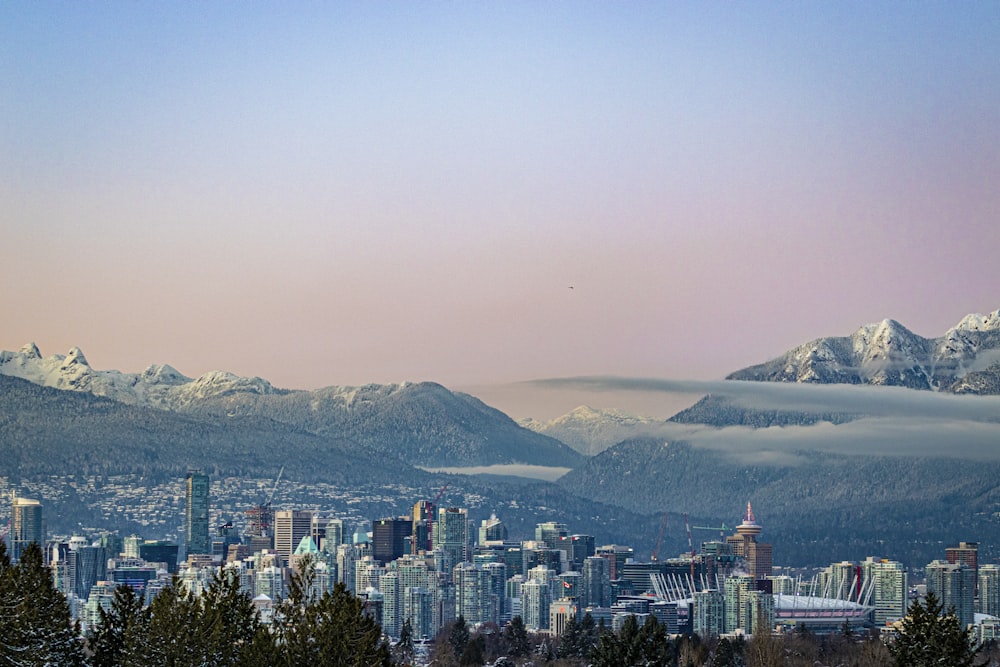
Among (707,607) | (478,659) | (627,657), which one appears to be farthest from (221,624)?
(707,607)

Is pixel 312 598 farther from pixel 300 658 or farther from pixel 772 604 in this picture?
pixel 772 604

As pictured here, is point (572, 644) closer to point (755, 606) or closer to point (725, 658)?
point (725, 658)

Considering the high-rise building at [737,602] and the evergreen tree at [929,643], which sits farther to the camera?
the high-rise building at [737,602]

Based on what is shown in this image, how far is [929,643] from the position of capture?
48094mm

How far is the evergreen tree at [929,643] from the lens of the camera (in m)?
47.9

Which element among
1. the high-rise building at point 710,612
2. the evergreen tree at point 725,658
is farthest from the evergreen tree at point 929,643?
the high-rise building at point 710,612

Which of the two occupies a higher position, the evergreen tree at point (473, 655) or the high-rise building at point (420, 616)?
the evergreen tree at point (473, 655)

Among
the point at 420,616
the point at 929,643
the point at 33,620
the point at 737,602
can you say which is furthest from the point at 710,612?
the point at 33,620

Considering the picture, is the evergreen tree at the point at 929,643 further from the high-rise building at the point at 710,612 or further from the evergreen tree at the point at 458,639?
the high-rise building at the point at 710,612

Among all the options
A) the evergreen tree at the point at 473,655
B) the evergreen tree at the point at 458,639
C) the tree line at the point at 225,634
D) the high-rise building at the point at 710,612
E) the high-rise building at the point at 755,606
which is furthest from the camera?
the high-rise building at the point at 710,612

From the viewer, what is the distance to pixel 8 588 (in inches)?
1848

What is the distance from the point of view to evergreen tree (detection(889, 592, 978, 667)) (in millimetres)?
47875

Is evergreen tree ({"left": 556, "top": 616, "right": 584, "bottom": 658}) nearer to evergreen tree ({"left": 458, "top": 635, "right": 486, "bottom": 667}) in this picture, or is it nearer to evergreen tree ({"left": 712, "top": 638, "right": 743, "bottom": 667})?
evergreen tree ({"left": 458, "top": 635, "right": 486, "bottom": 667})

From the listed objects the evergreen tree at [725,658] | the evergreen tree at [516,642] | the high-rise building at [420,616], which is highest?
the evergreen tree at [725,658]
